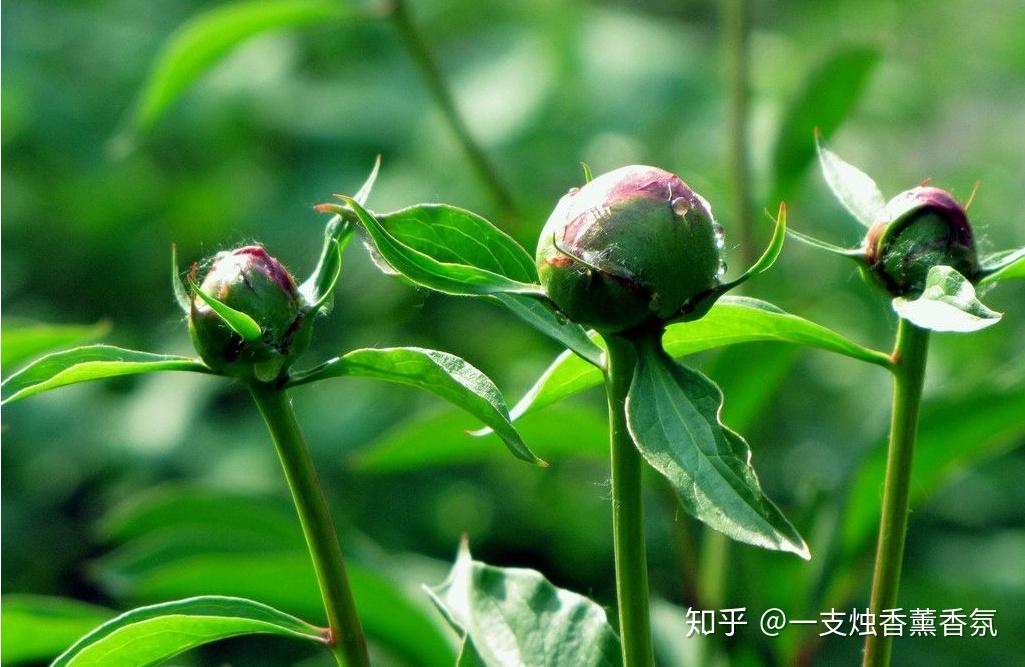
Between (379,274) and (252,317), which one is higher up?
(379,274)

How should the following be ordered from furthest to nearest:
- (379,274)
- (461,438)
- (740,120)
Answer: (379,274) < (740,120) < (461,438)

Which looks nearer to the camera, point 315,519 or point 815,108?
point 315,519

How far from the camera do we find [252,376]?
510mm

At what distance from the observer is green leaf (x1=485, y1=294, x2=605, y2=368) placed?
48 cm

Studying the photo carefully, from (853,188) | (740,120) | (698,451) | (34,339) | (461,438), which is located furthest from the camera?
(740,120)

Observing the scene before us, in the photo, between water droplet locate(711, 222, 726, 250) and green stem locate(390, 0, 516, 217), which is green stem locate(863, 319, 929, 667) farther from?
green stem locate(390, 0, 516, 217)

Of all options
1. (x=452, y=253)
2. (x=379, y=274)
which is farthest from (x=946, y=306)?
(x=379, y=274)

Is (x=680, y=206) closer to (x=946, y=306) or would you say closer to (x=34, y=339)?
(x=946, y=306)

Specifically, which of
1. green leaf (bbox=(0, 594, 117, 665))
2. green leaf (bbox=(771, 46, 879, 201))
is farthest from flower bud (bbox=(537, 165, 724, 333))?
green leaf (bbox=(771, 46, 879, 201))

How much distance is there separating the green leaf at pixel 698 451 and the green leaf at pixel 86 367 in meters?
0.18

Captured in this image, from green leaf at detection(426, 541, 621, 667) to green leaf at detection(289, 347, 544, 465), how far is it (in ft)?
0.41

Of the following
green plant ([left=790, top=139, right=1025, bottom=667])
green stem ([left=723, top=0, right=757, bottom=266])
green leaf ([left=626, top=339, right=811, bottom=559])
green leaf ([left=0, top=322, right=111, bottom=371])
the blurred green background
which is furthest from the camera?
the blurred green background

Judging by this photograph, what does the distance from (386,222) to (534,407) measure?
94 millimetres

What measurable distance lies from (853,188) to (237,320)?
29 cm
